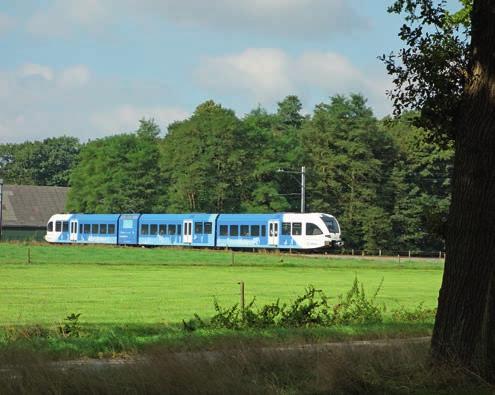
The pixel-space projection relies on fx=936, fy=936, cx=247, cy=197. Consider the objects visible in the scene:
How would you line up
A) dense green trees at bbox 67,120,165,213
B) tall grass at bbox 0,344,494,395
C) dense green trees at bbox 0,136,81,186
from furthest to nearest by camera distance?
dense green trees at bbox 0,136,81,186 → dense green trees at bbox 67,120,165,213 → tall grass at bbox 0,344,494,395

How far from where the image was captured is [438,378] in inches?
437

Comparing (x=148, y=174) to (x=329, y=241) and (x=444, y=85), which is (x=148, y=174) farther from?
(x=444, y=85)

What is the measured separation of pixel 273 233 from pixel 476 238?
63.1 m

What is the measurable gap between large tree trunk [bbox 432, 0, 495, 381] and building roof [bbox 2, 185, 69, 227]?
12122cm

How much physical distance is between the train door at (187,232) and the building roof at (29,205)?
174 ft

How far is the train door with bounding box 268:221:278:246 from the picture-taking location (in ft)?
246

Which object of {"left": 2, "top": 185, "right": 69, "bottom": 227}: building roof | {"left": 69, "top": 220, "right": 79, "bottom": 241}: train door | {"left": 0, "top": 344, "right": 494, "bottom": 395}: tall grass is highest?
{"left": 2, "top": 185, "right": 69, "bottom": 227}: building roof

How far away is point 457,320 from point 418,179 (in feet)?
268

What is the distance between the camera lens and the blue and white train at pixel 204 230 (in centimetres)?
7381

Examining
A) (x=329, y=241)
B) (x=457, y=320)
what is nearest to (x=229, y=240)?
(x=329, y=241)

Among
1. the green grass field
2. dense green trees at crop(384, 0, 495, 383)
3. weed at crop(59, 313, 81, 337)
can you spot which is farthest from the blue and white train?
dense green trees at crop(384, 0, 495, 383)

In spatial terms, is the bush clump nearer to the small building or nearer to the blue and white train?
the blue and white train

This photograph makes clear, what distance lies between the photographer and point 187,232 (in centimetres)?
8231

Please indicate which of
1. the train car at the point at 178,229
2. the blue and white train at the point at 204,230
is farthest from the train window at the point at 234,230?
the train car at the point at 178,229
